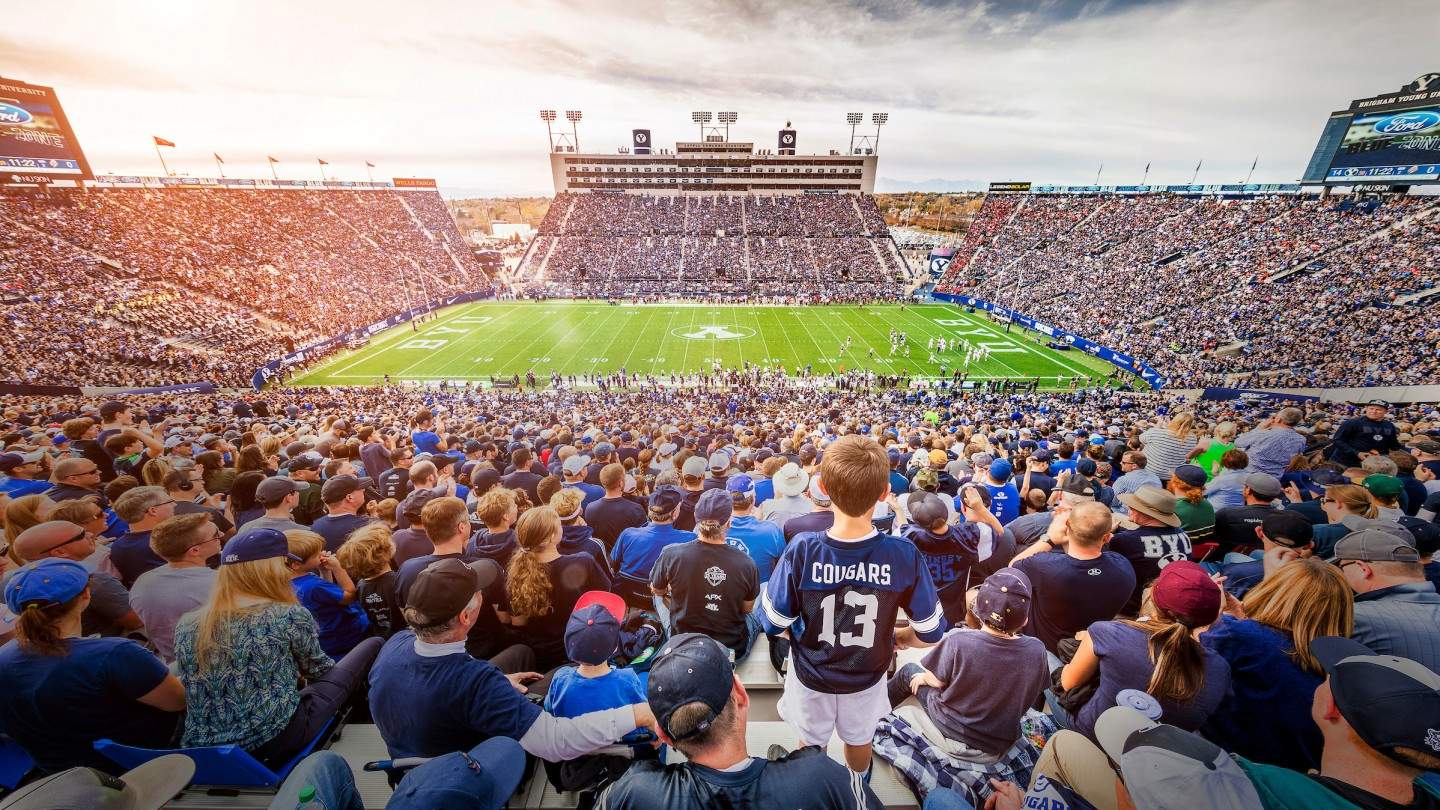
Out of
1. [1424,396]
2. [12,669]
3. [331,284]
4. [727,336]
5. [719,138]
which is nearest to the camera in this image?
[12,669]

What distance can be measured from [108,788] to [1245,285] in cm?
5591

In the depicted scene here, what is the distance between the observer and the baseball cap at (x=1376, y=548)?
3795 millimetres

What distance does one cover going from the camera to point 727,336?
140 feet

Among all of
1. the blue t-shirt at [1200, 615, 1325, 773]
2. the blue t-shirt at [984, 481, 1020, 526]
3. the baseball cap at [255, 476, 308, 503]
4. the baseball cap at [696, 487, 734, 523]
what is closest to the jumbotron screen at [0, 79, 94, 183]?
the baseball cap at [255, 476, 308, 503]

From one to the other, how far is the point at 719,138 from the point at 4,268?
7494 centimetres

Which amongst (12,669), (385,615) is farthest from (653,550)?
(12,669)

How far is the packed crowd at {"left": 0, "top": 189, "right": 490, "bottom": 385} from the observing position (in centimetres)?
2936

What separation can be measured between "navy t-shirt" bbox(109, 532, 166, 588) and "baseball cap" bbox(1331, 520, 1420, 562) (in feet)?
33.9

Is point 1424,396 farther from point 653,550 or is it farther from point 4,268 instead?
point 4,268

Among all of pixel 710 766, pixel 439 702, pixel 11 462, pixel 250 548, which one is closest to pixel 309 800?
pixel 439 702

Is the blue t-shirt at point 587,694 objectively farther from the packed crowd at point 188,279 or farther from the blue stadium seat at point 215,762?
the packed crowd at point 188,279

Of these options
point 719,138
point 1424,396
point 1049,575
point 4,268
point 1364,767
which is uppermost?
point 719,138

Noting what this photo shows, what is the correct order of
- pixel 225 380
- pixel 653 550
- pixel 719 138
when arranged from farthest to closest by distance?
pixel 719 138
pixel 225 380
pixel 653 550

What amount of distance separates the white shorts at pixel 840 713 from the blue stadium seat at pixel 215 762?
3353 mm
